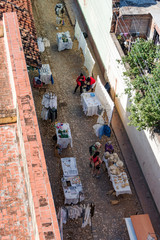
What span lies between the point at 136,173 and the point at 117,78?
493 cm

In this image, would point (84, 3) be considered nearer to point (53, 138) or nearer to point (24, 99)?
point (53, 138)

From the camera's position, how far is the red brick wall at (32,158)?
7770 millimetres

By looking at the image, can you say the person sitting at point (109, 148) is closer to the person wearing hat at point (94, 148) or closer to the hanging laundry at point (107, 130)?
the person wearing hat at point (94, 148)

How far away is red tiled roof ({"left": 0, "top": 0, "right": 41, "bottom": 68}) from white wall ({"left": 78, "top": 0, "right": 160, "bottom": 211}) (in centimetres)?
382

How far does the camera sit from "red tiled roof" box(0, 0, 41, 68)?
54.1ft

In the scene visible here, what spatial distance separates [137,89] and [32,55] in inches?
209

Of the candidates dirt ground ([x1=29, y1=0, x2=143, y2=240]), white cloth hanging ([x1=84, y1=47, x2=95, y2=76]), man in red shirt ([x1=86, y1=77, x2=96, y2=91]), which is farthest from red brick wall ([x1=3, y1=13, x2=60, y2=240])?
white cloth hanging ([x1=84, y1=47, x2=95, y2=76])

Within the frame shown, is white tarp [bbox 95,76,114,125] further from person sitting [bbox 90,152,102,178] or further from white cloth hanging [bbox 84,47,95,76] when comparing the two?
person sitting [bbox 90,152,102,178]

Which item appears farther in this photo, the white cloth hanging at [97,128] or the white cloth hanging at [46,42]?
the white cloth hanging at [46,42]

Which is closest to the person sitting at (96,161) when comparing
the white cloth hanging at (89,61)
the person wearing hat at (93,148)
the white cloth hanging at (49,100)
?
the person wearing hat at (93,148)

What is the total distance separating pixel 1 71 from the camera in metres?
12.9

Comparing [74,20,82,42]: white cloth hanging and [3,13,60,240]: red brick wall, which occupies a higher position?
[74,20,82,42]: white cloth hanging

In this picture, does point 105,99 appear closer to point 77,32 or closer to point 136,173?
point 136,173

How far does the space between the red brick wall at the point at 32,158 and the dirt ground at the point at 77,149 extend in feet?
16.2
